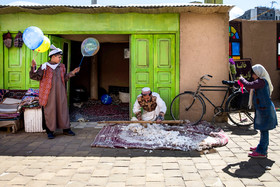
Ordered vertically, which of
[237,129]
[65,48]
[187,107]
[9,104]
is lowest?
[237,129]

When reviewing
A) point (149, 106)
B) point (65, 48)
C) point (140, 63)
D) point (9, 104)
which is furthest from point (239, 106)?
point (9, 104)

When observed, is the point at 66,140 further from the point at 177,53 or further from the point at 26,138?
the point at 177,53

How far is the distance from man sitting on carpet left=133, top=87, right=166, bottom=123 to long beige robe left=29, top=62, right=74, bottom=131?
1586 mm

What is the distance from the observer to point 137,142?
514 cm

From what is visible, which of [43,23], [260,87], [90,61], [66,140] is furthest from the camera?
[90,61]

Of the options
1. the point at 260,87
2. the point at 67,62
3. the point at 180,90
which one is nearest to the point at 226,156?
the point at 260,87

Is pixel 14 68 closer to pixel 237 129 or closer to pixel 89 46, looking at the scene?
pixel 89 46

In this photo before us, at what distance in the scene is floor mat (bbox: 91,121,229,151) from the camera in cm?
495

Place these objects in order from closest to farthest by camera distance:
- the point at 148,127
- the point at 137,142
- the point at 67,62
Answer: the point at 137,142
the point at 148,127
the point at 67,62

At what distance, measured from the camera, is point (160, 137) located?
5.38 m

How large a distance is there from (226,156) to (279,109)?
5.88m

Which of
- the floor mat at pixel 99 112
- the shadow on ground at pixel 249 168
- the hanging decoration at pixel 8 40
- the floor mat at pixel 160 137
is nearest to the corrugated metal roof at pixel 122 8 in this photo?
the hanging decoration at pixel 8 40

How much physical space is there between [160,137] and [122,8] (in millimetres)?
3267

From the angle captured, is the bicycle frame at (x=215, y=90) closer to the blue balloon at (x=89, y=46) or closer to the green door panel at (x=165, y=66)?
the green door panel at (x=165, y=66)
